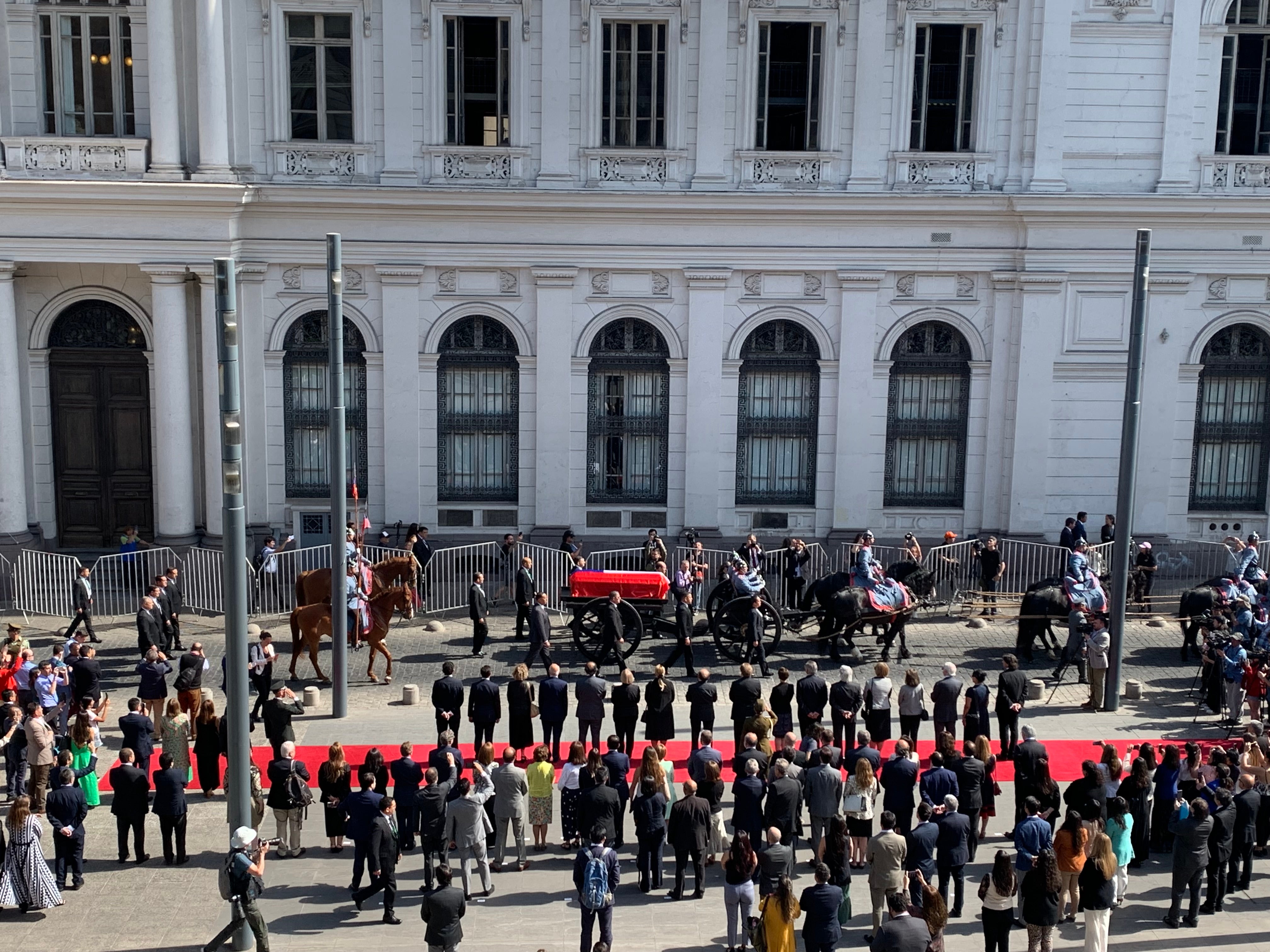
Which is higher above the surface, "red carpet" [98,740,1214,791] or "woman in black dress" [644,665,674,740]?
"woman in black dress" [644,665,674,740]

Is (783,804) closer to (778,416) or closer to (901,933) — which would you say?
(901,933)

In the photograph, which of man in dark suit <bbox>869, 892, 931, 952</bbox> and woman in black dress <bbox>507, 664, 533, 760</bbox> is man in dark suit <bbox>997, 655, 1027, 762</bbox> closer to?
woman in black dress <bbox>507, 664, 533, 760</bbox>

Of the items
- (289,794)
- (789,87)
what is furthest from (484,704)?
(789,87)

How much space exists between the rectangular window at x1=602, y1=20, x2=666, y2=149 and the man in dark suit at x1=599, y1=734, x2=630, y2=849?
15.3 metres

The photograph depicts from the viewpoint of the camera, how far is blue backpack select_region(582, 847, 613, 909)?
14.2m

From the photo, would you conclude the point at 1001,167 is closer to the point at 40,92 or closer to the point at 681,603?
the point at 681,603

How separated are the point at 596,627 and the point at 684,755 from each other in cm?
419

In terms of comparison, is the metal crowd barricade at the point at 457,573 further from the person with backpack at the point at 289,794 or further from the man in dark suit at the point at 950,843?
the man in dark suit at the point at 950,843

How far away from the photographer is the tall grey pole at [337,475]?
66.2ft

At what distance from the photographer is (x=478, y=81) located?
2848 centimetres

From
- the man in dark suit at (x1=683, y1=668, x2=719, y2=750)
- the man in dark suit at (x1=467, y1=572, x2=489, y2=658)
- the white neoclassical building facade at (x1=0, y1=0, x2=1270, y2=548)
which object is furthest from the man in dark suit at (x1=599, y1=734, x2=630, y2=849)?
the white neoclassical building facade at (x1=0, y1=0, x2=1270, y2=548)

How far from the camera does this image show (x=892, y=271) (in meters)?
28.7

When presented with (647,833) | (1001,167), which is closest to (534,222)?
(1001,167)

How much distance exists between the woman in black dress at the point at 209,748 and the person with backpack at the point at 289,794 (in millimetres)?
1510
